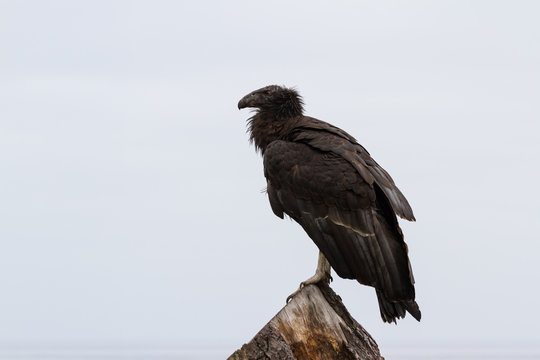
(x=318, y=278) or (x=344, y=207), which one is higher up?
(x=344, y=207)

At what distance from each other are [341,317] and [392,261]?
1042 mm

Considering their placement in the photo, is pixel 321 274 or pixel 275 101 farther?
pixel 275 101

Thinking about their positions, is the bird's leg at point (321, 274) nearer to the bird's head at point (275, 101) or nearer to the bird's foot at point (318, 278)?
the bird's foot at point (318, 278)

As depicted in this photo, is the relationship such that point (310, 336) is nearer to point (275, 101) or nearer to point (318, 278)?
point (318, 278)

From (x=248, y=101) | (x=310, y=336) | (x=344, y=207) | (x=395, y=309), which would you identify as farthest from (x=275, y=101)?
(x=310, y=336)

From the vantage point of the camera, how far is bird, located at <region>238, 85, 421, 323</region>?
6.88 meters

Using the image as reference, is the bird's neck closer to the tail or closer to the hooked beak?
the hooked beak

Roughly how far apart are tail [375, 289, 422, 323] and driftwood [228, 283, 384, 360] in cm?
78

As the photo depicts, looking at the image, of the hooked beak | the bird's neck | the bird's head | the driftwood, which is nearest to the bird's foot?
the driftwood

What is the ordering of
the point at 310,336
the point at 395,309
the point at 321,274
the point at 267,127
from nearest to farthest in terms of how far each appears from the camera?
the point at 310,336 → the point at 395,309 → the point at 321,274 → the point at 267,127

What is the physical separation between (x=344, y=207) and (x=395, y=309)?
1.22 meters

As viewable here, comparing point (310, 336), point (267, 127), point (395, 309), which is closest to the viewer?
point (310, 336)

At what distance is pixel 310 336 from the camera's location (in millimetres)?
5781

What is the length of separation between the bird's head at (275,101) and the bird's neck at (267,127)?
0.09 meters
